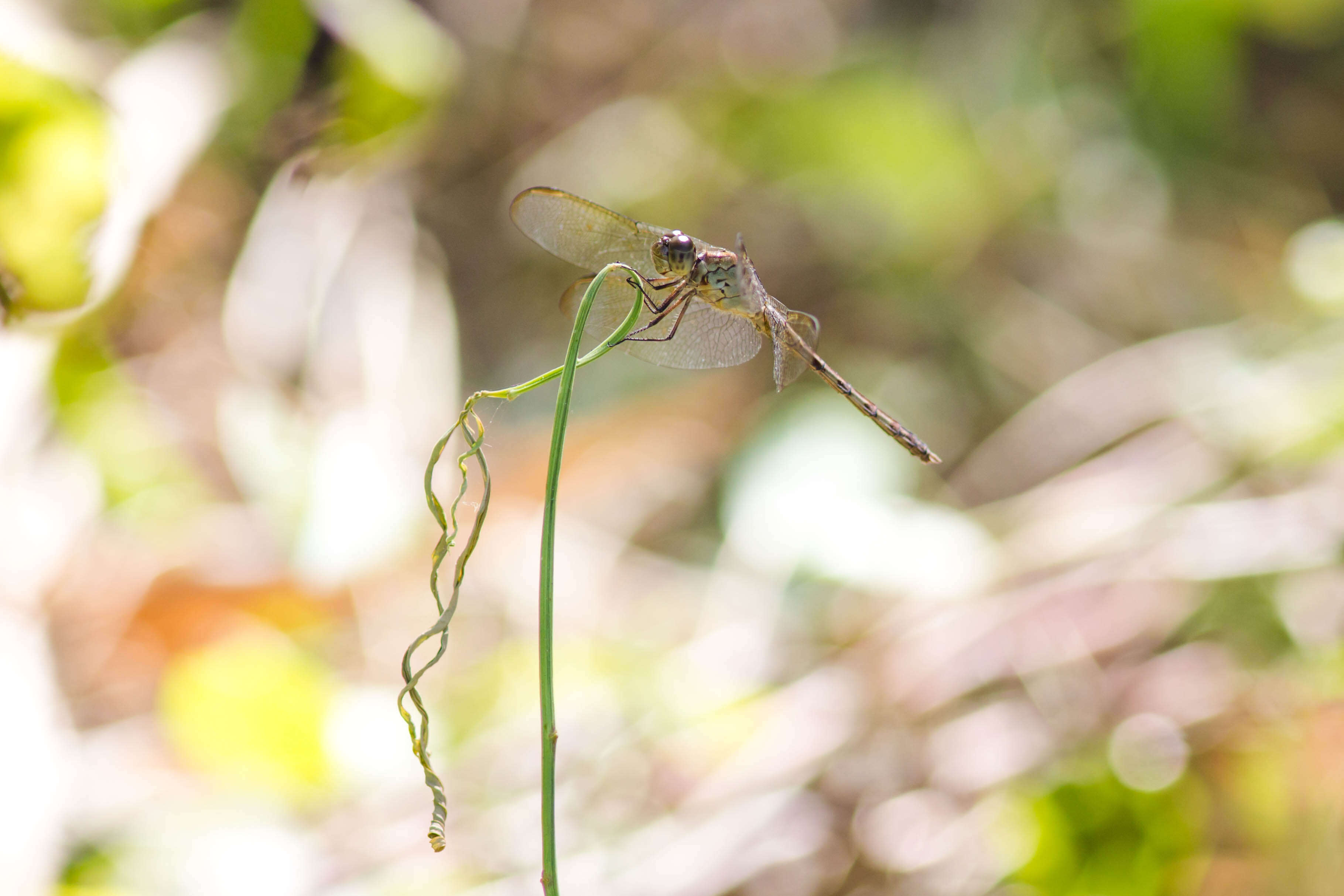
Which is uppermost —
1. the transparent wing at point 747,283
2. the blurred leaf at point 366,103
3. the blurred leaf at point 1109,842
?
the transparent wing at point 747,283

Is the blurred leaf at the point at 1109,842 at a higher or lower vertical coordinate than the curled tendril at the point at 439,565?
lower

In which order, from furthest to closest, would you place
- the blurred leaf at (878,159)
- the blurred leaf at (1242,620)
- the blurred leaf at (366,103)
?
the blurred leaf at (878,159) < the blurred leaf at (366,103) < the blurred leaf at (1242,620)

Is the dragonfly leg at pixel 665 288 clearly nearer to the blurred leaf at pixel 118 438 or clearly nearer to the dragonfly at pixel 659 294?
the dragonfly at pixel 659 294

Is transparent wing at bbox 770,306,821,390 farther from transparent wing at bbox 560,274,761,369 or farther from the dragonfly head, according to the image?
the dragonfly head

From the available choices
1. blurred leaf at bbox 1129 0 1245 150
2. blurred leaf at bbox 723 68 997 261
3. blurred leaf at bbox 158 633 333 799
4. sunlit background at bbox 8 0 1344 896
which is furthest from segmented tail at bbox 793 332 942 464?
blurred leaf at bbox 1129 0 1245 150

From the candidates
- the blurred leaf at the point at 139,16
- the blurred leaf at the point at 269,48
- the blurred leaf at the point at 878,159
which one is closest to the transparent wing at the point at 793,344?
the blurred leaf at the point at 878,159

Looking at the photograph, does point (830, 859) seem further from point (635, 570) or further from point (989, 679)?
point (635, 570)
